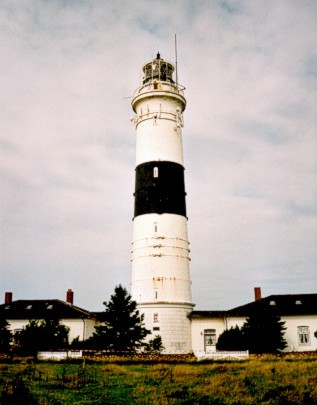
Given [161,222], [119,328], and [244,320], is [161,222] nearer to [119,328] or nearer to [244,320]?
[119,328]

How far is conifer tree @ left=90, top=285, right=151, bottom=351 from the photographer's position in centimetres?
2727

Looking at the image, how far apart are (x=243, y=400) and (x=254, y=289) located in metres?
29.8

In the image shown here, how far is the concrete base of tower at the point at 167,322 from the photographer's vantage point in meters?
31.9

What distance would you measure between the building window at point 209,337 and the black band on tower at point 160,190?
8673 mm

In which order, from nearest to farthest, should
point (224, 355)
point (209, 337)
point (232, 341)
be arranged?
1. point (224, 355)
2. point (232, 341)
3. point (209, 337)

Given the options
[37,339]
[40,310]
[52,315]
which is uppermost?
[40,310]

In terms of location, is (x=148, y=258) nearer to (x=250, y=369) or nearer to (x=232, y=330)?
(x=232, y=330)

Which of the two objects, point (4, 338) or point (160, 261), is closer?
point (4, 338)

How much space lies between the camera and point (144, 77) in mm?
37562

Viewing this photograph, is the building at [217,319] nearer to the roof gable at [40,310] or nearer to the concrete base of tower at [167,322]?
the roof gable at [40,310]

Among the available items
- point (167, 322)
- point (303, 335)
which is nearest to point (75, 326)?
point (167, 322)

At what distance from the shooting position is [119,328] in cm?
2756

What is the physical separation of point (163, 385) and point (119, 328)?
41.8 feet

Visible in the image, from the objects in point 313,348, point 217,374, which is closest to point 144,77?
point 313,348
